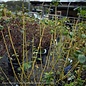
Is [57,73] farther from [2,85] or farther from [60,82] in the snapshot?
[2,85]

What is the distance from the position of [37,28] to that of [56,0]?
1.66m

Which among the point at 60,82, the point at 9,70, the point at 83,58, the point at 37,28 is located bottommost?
the point at 9,70

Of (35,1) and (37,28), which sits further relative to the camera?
(35,1)

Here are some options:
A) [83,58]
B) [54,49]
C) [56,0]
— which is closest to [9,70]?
[54,49]

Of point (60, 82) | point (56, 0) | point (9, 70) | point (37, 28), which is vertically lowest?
point (9, 70)

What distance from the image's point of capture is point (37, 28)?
3596mm

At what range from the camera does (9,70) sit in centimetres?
322

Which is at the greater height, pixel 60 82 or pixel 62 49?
pixel 62 49

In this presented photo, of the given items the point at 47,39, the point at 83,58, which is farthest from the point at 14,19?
the point at 83,58

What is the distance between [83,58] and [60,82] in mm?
868

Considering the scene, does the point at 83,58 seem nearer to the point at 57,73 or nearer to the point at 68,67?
the point at 57,73

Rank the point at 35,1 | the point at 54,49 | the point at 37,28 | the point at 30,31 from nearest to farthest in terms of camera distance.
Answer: the point at 54,49 < the point at 30,31 < the point at 37,28 < the point at 35,1

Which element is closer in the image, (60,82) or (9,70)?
(60,82)

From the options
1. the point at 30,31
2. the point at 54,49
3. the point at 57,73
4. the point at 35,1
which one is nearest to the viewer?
the point at 57,73
